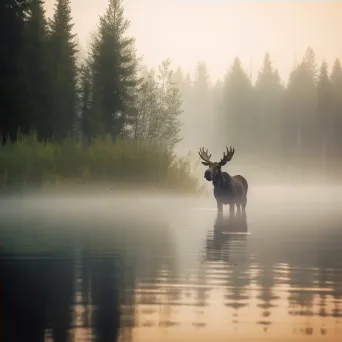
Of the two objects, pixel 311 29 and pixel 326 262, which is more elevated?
pixel 311 29

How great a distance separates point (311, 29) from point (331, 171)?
4211 cm

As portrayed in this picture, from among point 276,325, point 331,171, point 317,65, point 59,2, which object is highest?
point 317,65

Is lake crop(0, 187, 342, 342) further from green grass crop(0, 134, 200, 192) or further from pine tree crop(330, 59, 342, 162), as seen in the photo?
pine tree crop(330, 59, 342, 162)

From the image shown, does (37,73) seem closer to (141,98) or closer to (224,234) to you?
(141,98)

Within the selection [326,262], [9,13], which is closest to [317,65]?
[9,13]

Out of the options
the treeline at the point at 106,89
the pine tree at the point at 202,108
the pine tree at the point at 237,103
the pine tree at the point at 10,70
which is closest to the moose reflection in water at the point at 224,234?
the pine tree at the point at 10,70

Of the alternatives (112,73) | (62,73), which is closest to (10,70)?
(62,73)

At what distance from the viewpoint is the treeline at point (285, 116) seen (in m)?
96.2

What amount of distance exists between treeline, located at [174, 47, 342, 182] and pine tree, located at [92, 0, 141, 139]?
42.0 metres

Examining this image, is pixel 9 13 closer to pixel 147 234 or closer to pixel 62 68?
pixel 62 68

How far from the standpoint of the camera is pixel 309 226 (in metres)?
18.4

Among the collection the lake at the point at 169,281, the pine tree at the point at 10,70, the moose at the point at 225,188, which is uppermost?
the pine tree at the point at 10,70

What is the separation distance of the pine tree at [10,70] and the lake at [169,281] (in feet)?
46.6

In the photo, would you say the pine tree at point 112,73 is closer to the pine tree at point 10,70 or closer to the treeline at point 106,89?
the treeline at point 106,89
